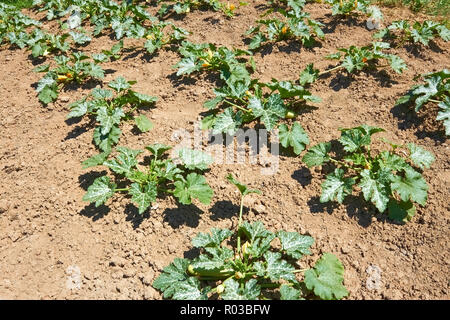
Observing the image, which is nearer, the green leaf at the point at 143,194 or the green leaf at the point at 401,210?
the green leaf at the point at 401,210

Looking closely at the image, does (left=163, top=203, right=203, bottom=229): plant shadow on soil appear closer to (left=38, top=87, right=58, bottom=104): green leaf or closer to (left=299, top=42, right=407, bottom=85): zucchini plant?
(left=299, top=42, right=407, bottom=85): zucchini plant

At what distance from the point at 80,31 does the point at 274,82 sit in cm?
351

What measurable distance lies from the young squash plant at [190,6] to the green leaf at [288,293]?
13.3ft

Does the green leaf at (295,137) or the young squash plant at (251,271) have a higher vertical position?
the green leaf at (295,137)

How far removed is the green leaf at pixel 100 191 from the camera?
2.92m

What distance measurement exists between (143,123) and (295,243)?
1.97 meters

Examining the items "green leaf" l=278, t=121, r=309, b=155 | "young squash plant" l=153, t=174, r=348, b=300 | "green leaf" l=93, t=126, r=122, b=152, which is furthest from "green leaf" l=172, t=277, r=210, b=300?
"green leaf" l=93, t=126, r=122, b=152

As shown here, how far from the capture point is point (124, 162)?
315cm

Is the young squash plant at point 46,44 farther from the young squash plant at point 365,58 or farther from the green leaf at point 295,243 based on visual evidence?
the green leaf at point 295,243

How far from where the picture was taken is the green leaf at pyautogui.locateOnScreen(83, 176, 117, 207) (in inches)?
115

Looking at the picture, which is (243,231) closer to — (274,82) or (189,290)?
(189,290)

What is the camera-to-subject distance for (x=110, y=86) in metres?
3.90

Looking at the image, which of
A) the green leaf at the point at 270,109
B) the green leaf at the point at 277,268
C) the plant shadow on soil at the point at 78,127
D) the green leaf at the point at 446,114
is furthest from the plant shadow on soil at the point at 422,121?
the plant shadow on soil at the point at 78,127
